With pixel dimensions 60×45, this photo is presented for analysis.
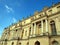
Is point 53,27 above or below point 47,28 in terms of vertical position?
above

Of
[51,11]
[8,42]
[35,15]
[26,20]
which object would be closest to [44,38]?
[51,11]

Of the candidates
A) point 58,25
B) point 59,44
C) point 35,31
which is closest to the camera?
point 59,44

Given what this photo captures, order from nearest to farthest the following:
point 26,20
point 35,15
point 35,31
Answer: point 35,31 < point 35,15 < point 26,20

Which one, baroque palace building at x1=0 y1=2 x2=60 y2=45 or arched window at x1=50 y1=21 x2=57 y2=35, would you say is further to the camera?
arched window at x1=50 y1=21 x2=57 y2=35

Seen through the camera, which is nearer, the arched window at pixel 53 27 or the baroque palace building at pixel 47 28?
the baroque palace building at pixel 47 28

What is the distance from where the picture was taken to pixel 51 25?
88.2 ft

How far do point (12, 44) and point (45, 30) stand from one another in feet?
56.4

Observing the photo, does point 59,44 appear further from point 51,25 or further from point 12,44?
point 12,44

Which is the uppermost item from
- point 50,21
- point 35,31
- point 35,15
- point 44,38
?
point 35,15

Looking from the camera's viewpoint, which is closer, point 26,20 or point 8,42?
point 26,20

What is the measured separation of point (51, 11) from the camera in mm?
28312

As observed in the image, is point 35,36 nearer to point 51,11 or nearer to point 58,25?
point 58,25

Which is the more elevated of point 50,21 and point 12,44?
point 50,21

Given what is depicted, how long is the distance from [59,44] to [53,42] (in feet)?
5.86
